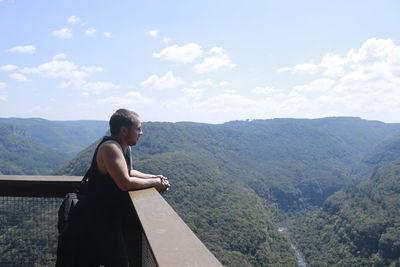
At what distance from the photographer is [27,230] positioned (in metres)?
2.85

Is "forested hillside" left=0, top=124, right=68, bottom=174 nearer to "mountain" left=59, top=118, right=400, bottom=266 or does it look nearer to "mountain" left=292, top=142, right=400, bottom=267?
"mountain" left=59, top=118, right=400, bottom=266

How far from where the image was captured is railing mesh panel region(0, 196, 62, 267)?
107 inches

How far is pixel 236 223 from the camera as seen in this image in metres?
61.8

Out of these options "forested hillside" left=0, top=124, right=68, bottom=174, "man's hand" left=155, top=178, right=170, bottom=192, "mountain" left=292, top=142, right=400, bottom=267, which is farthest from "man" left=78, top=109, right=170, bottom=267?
"forested hillside" left=0, top=124, right=68, bottom=174

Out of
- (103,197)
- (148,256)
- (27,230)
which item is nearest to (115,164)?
(103,197)

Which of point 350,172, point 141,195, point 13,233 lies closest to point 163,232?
point 141,195

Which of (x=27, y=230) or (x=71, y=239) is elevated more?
(x=71, y=239)

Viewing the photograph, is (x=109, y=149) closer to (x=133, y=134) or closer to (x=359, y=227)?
(x=133, y=134)

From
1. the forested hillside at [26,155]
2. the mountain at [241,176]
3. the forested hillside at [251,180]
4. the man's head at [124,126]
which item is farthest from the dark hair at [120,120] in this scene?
the forested hillside at [26,155]

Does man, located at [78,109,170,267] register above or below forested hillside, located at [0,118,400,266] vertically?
above

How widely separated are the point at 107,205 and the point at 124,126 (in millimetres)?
499

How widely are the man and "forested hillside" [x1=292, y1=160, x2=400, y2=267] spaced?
60013 millimetres

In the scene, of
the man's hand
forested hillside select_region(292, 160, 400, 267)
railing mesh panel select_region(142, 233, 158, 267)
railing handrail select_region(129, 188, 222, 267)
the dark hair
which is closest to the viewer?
railing handrail select_region(129, 188, 222, 267)

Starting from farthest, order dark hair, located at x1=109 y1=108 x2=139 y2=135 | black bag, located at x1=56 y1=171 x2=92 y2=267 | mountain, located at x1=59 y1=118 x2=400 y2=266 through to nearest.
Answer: mountain, located at x1=59 y1=118 x2=400 y2=266
dark hair, located at x1=109 y1=108 x2=139 y2=135
black bag, located at x1=56 y1=171 x2=92 y2=267
